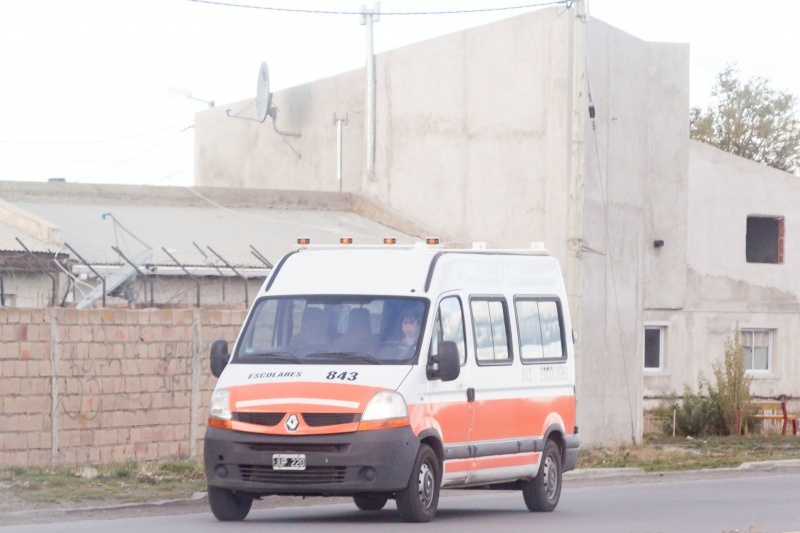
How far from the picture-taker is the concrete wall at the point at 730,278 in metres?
33.3

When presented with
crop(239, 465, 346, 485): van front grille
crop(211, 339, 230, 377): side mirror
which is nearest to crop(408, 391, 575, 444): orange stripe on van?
crop(239, 465, 346, 485): van front grille

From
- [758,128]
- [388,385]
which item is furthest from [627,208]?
[758,128]

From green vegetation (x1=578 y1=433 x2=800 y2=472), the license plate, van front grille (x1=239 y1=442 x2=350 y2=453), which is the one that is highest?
van front grille (x1=239 y1=442 x2=350 y2=453)

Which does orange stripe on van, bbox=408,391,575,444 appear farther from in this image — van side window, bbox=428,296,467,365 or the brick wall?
the brick wall

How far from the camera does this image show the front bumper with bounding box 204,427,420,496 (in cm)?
1170

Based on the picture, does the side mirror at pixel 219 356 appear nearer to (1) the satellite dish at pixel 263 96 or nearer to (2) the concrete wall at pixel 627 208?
(2) the concrete wall at pixel 627 208

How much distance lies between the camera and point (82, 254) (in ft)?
81.5

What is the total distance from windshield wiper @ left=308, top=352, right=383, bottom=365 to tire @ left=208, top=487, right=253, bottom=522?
1.41 m

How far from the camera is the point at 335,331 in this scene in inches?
500

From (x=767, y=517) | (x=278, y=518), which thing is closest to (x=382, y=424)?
(x=278, y=518)

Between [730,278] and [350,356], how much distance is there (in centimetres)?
2339

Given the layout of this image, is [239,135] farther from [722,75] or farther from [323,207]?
[722,75]

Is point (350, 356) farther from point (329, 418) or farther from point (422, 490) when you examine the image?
point (422, 490)

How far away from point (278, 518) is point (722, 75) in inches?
1943
